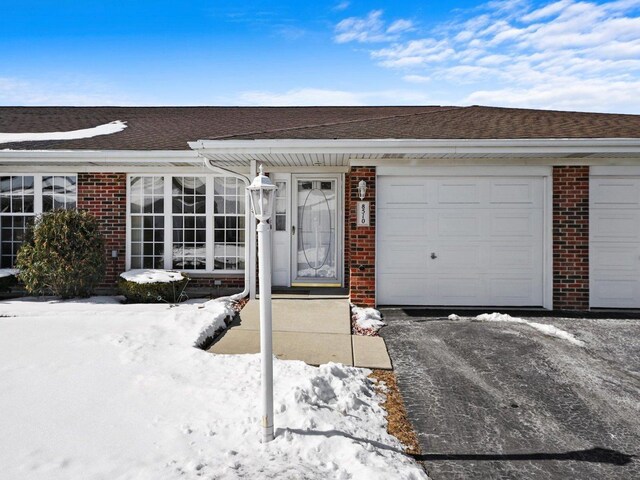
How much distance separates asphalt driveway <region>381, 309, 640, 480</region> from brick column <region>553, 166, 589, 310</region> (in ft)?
3.45

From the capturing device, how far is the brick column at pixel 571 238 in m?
7.79

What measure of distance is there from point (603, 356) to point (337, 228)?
5239 millimetres

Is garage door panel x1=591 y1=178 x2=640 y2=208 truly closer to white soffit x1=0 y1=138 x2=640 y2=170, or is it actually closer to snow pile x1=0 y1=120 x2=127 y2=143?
white soffit x1=0 y1=138 x2=640 y2=170

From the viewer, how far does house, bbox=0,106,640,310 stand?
7.47 m

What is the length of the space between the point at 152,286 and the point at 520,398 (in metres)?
6.48

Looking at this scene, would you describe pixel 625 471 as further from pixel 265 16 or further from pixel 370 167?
pixel 265 16

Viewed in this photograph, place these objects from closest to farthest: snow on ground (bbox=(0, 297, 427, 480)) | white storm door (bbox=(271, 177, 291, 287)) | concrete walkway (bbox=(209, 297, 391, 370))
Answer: snow on ground (bbox=(0, 297, 427, 480)) → concrete walkway (bbox=(209, 297, 391, 370)) → white storm door (bbox=(271, 177, 291, 287))

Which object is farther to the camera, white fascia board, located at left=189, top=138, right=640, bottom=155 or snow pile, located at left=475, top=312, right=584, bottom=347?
white fascia board, located at left=189, top=138, right=640, bottom=155

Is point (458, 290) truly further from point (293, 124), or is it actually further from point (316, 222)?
point (293, 124)

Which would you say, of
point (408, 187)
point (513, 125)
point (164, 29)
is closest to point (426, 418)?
point (408, 187)

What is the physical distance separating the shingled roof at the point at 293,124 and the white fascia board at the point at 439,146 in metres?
0.18

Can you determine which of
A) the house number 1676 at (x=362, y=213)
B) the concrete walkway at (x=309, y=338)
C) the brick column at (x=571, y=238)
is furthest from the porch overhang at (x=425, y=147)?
the concrete walkway at (x=309, y=338)

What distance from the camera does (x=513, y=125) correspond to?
27.0ft

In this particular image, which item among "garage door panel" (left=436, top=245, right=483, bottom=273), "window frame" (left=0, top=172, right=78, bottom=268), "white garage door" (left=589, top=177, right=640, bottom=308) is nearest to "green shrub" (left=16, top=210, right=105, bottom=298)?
"window frame" (left=0, top=172, right=78, bottom=268)
